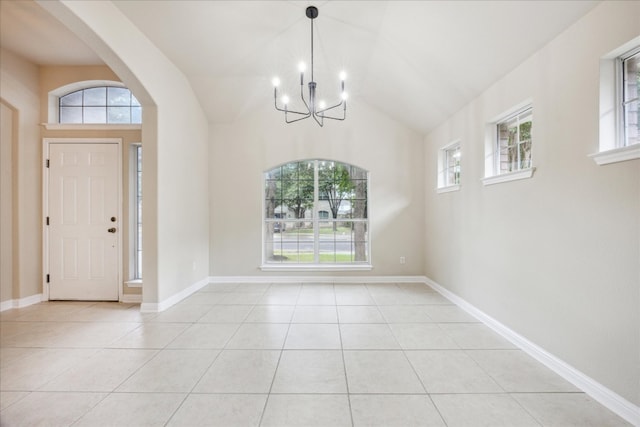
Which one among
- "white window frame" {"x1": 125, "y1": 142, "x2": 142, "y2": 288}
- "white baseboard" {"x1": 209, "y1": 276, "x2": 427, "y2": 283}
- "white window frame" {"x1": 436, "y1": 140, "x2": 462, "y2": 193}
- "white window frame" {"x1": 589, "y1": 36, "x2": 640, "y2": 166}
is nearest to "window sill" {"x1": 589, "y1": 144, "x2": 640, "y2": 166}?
"white window frame" {"x1": 589, "y1": 36, "x2": 640, "y2": 166}

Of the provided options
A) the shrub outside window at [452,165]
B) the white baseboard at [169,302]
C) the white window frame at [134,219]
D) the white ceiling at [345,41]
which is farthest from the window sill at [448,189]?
the white window frame at [134,219]

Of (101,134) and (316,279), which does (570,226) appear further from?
(101,134)

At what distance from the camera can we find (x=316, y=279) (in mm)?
5090

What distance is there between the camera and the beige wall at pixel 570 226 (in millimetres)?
1722

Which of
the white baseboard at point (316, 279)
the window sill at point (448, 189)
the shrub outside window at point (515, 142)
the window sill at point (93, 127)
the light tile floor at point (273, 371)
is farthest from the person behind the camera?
the white baseboard at point (316, 279)

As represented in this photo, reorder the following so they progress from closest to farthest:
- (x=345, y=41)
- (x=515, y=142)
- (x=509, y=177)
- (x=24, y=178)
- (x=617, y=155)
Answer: (x=617, y=155)
(x=509, y=177)
(x=515, y=142)
(x=345, y=41)
(x=24, y=178)

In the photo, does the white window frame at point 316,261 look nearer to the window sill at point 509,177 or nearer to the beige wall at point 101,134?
the beige wall at point 101,134

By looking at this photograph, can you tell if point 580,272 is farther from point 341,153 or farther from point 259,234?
point 259,234

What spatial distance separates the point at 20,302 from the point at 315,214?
416 cm

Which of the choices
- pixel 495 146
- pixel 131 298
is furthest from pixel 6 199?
pixel 495 146

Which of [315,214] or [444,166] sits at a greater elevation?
[444,166]

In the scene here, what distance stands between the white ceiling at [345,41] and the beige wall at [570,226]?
0.89 ft

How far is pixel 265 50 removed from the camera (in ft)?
12.1

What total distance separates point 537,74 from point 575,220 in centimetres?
125
